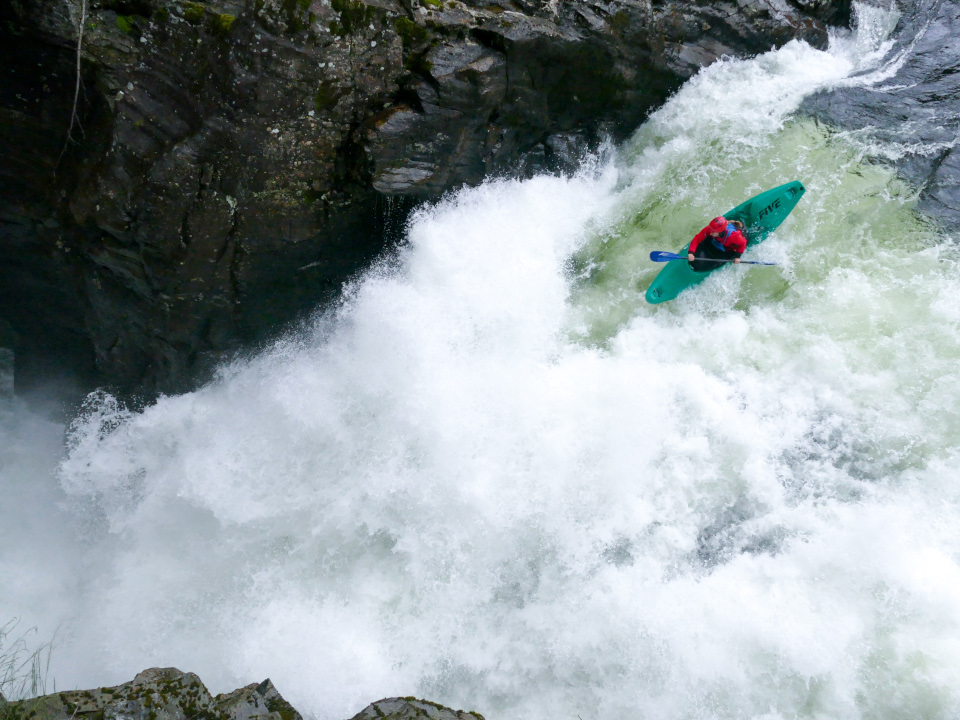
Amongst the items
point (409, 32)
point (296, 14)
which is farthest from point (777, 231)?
point (296, 14)

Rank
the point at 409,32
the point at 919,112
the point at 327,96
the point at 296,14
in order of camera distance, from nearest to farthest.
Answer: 1. the point at 296,14
2. the point at 327,96
3. the point at 409,32
4. the point at 919,112

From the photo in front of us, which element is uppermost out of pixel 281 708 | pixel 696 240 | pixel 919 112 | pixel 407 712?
pixel 919 112

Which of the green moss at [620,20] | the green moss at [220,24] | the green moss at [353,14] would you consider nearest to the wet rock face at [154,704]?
the green moss at [220,24]

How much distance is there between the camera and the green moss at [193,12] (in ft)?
15.9

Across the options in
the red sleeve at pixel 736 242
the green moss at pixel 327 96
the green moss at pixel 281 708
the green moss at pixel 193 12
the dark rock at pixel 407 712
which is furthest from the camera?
the red sleeve at pixel 736 242

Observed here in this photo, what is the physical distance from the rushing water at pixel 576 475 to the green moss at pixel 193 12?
241 cm

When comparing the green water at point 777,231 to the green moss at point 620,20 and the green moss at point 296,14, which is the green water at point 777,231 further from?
the green moss at point 296,14

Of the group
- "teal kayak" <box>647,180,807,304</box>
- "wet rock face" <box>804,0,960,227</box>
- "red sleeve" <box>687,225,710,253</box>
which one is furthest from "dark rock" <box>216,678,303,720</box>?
"wet rock face" <box>804,0,960,227</box>

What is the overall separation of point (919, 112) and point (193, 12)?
25.6 feet

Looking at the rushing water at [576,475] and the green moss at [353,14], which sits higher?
the green moss at [353,14]

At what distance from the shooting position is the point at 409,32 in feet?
18.0

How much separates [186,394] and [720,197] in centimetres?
602

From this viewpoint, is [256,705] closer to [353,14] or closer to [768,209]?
[353,14]

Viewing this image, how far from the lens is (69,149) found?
17.0 ft
